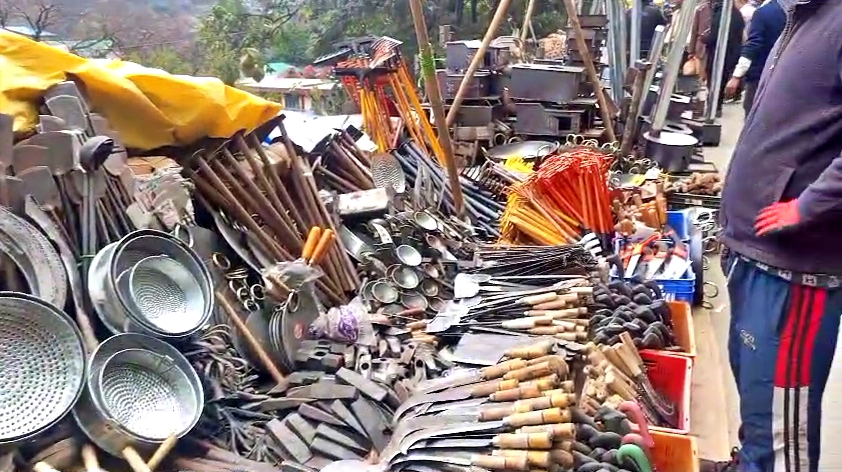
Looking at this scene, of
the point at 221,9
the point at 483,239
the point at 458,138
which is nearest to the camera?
the point at 483,239

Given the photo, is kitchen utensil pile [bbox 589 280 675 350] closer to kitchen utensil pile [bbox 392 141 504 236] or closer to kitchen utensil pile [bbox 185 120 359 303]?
kitchen utensil pile [bbox 185 120 359 303]

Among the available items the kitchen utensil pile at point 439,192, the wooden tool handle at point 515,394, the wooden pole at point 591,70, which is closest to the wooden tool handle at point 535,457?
the wooden tool handle at point 515,394

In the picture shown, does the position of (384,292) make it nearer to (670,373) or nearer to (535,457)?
(670,373)

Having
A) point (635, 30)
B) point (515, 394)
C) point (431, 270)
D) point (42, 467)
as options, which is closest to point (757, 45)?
point (635, 30)

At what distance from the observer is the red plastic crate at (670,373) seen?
3156mm

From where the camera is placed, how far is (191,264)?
335 cm

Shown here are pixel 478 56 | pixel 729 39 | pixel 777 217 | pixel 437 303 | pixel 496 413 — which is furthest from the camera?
pixel 729 39

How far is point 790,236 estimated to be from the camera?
2.15 meters

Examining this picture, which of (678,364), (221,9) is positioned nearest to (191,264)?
(678,364)

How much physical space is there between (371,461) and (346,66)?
13.2 ft

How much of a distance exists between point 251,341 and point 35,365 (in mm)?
1055

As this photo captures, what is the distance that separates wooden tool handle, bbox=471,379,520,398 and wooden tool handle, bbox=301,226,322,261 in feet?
5.08

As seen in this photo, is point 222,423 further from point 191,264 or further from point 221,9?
point 221,9

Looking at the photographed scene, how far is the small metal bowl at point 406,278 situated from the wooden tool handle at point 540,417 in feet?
6.46
